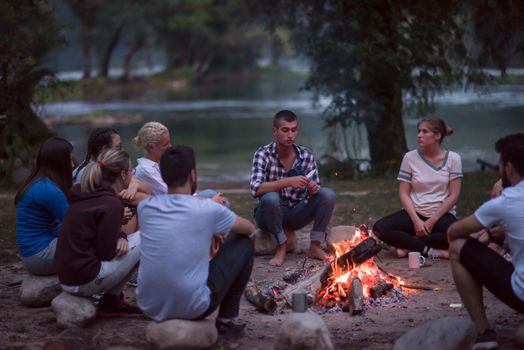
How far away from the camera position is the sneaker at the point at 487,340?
4.80 m

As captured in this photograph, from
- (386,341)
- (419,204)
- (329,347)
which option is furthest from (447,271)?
(329,347)

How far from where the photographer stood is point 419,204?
7.38 meters

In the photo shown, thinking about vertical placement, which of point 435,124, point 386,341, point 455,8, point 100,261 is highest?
point 455,8

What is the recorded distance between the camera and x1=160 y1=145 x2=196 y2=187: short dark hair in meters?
4.95

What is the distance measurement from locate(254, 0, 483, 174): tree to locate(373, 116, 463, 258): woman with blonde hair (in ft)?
21.4

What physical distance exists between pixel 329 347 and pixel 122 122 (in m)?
26.6

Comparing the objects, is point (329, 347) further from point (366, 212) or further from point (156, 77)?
point (156, 77)

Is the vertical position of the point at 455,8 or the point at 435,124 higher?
the point at 455,8

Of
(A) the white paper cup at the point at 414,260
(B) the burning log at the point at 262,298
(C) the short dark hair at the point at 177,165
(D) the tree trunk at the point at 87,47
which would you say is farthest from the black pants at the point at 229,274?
(D) the tree trunk at the point at 87,47

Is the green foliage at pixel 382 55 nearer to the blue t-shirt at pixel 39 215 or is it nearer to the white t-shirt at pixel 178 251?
the blue t-shirt at pixel 39 215

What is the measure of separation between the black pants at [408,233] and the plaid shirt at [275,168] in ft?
2.36

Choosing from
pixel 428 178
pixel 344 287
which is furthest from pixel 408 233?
pixel 344 287

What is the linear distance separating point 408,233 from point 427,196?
356mm

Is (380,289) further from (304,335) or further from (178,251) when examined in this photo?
(178,251)
